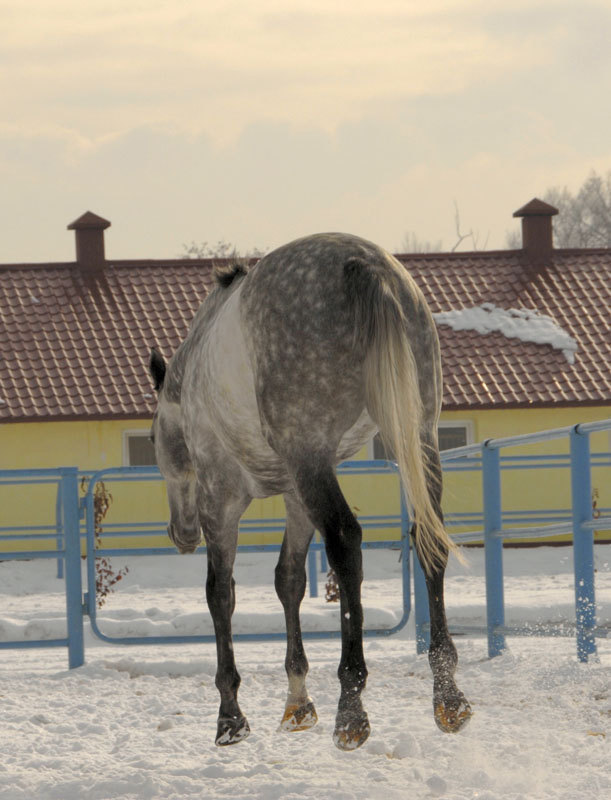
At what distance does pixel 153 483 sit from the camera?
61.7ft

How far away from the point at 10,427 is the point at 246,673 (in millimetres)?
12508

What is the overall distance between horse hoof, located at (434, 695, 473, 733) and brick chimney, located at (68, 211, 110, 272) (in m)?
19.3

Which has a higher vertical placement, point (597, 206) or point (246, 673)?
point (597, 206)

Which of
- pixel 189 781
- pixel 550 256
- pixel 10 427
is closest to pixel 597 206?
pixel 550 256

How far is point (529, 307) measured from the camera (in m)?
22.5

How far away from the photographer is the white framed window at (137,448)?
19359 millimetres

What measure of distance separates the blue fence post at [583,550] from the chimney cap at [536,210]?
1763 centimetres

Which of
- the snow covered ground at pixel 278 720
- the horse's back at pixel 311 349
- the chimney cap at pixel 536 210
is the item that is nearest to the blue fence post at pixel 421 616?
the snow covered ground at pixel 278 720

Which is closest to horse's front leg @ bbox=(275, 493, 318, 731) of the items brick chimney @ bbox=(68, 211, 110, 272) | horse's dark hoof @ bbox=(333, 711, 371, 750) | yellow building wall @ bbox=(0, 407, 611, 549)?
horse's dark hoof @ bbox=(333, 711, 371, 750)

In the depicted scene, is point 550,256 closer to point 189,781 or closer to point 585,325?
point 585,325

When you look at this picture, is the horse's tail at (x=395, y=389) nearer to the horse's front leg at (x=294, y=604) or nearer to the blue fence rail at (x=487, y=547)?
the horse's front leg at (x=294, y=604)

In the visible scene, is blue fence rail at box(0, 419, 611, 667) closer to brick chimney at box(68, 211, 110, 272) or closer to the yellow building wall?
the yellow building wall

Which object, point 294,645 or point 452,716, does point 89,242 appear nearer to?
point 294,645

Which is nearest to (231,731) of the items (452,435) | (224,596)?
(224,596)
